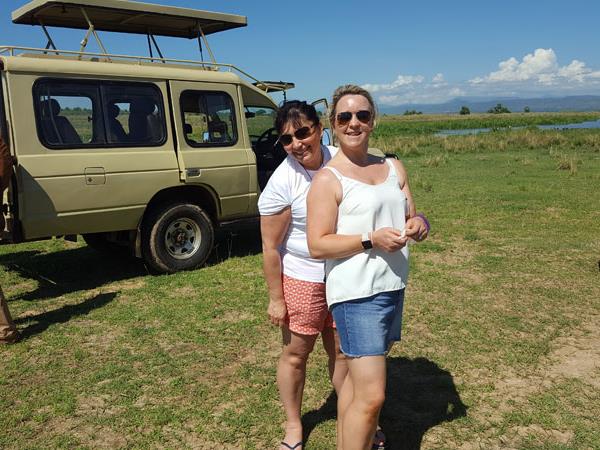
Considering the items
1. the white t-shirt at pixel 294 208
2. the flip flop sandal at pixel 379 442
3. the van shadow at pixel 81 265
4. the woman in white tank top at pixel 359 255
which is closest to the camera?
the woman in white tank top at pixel 359 255

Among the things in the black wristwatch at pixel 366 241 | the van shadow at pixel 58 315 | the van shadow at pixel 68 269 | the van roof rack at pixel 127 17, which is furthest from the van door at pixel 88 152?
the black wristwatch at pixel 366 241

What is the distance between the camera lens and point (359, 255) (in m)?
2.20

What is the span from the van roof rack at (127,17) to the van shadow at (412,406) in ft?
15.2

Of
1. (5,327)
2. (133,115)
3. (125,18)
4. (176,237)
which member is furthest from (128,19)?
(5,327)

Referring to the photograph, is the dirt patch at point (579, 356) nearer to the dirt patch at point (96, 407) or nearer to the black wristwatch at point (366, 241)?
the black wristwatch at point (366, 241)

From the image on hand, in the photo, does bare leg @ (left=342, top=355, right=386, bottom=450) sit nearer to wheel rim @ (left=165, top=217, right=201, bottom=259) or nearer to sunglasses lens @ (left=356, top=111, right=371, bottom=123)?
sunglasses lens @ (left=356, top=111, right=371, bottom=123)

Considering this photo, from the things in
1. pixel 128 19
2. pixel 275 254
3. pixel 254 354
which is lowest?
pixel 254 354

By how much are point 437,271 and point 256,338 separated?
257 centimetres

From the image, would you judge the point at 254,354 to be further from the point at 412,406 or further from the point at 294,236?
the point at 294,236

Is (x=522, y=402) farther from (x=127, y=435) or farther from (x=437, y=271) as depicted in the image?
(x=437, y=271)

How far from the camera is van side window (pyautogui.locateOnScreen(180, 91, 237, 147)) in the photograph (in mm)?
6031

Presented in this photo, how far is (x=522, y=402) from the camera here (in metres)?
3.37

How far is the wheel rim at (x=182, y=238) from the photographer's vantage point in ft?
20.0

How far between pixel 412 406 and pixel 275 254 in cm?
150
